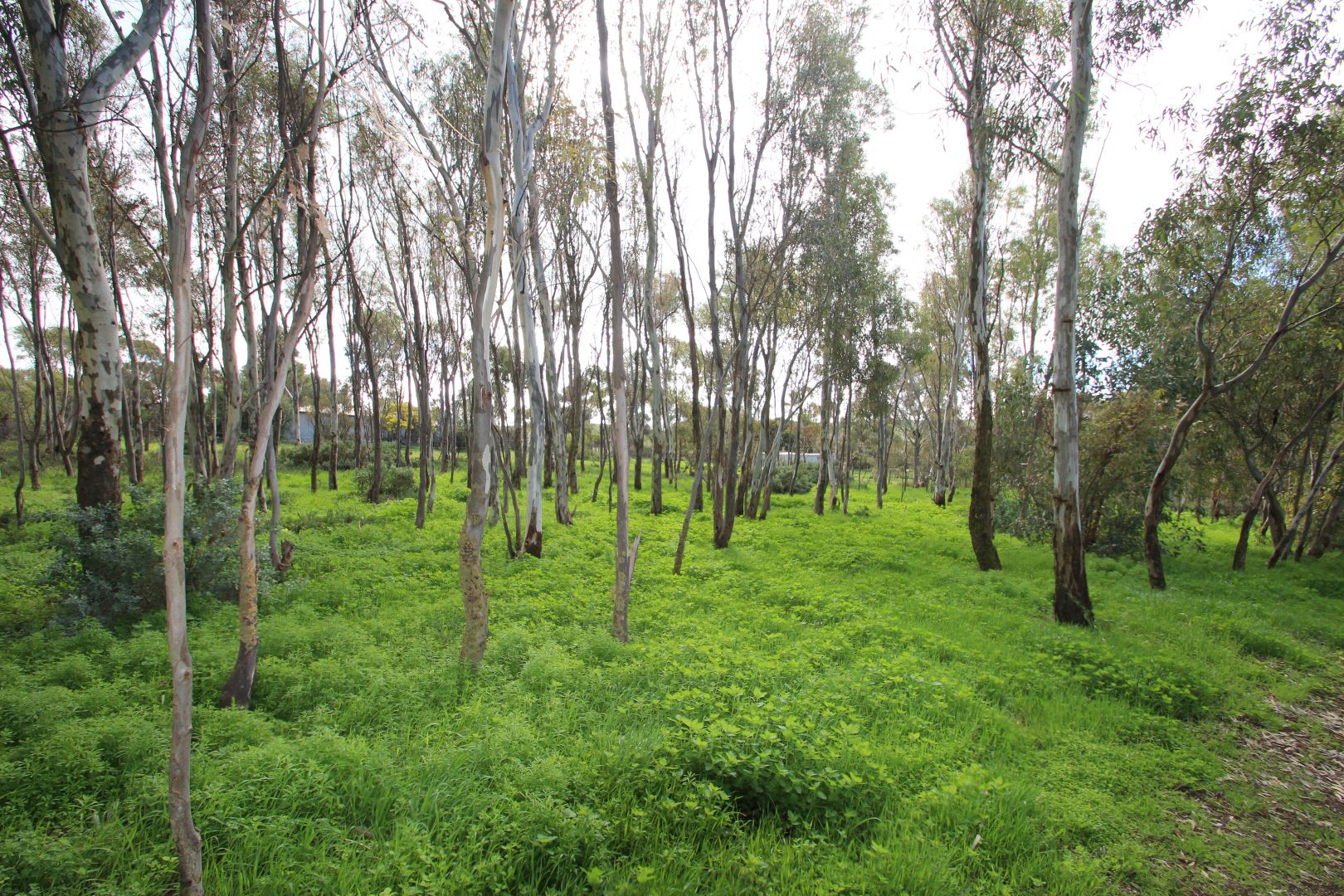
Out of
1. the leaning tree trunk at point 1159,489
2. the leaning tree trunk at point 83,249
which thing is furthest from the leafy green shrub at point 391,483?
the leaning tree trunk at point 1159,489

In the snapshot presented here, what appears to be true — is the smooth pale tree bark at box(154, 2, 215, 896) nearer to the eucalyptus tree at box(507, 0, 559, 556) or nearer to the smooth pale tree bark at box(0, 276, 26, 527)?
the eucalyptus tree at box(507, 0, 559, 556)

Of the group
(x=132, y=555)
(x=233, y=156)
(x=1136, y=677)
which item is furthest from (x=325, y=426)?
(x=1136, y=677)

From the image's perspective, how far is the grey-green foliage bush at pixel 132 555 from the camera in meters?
5.83

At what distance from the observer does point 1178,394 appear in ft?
44.5

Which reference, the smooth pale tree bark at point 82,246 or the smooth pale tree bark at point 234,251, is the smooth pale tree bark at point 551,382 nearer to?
the smooth pale tree bark at point 234,251

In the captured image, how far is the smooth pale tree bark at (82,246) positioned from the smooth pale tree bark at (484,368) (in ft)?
11.7

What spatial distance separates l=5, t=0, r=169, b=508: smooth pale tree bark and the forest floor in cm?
144

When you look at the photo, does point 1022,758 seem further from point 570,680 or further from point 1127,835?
point 570,680

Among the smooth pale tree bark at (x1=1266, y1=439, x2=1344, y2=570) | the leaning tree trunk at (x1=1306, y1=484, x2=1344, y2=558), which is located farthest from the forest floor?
the leaning tree trunk at (x1=1306, y1=484, x2=1344, y2=558)

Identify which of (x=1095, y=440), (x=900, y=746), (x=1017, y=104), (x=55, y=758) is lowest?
(x=900, y=746)

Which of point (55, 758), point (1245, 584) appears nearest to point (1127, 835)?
point (55, 758)

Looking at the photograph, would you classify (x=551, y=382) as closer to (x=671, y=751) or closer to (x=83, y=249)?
→ (x=83, y=249)

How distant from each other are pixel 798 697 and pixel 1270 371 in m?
14.7

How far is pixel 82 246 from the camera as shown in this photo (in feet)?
19.4
